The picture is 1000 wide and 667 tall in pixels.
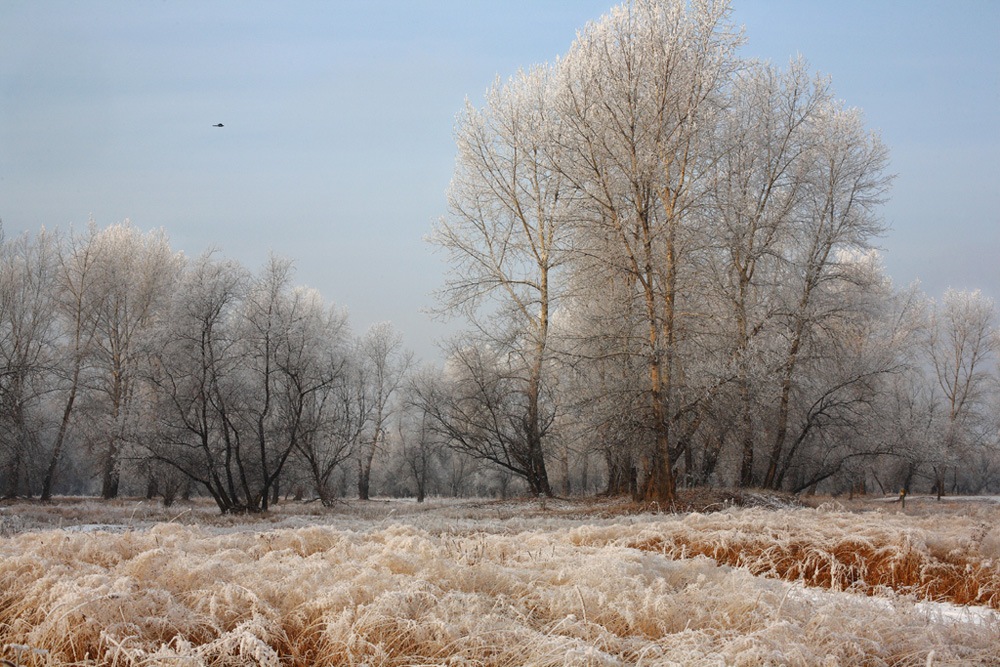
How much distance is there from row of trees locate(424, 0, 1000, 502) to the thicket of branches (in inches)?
3.5

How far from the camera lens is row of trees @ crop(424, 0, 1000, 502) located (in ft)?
46.9

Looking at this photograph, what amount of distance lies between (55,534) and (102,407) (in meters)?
24.7

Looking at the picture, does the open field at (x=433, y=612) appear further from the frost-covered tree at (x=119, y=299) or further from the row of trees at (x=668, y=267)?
the frost-covered tree at (x=119, y=299)

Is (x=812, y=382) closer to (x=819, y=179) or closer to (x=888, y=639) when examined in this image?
(x=819, y=179)

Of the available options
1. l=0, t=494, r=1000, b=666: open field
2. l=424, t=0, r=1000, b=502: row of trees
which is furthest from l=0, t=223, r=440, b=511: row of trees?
l=0, t=494, r=1000, b=666: open field

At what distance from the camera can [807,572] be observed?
610 centimetres

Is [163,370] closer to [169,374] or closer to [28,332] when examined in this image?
[169,374]

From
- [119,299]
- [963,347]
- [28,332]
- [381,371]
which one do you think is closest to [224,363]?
[119,299]

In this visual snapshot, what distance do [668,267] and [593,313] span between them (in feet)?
18.3

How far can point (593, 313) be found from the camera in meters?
20.2

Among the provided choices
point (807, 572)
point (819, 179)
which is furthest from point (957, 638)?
point (819, 179)

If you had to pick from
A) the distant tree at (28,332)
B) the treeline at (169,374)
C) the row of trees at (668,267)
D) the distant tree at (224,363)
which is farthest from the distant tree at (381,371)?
the distant tree at (224,363)

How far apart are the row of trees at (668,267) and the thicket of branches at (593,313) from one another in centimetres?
9

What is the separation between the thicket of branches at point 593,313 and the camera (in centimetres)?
1455
